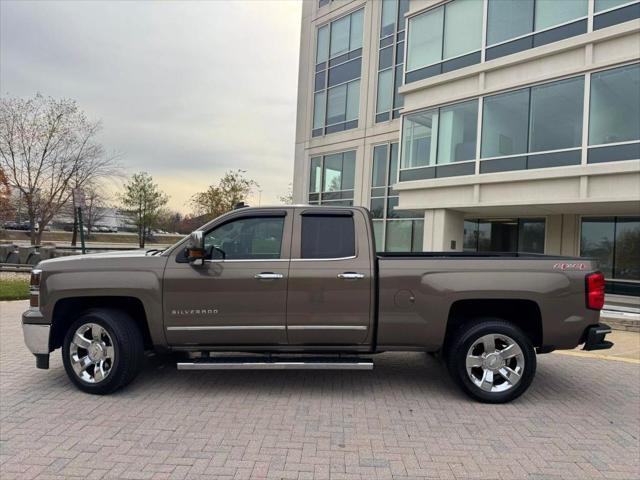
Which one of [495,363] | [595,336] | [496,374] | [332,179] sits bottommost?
[496,374]

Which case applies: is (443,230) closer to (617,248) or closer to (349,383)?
(617,248)

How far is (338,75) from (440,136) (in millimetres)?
11028

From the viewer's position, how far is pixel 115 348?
15.0 ft

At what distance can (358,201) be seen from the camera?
23.9 metres

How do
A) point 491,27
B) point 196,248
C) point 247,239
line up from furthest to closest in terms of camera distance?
point 491,27 < point 247,239 < point 196,248

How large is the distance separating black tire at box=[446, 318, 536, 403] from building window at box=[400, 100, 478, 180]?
11.9m

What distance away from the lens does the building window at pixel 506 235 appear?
17094 mm

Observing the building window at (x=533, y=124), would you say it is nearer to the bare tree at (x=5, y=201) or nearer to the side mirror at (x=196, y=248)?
the side mirror at (x=196, y=248)

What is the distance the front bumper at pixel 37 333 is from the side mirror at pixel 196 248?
1628mm

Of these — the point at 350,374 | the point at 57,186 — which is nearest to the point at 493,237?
the point at 350,374

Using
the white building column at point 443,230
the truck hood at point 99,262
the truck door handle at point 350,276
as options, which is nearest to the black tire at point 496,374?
the truck door handle at point 350,276

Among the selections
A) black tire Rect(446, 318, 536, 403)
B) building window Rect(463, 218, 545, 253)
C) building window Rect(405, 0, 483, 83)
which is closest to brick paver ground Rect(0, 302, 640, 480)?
black tire Rect(446, 318, 536, 403)

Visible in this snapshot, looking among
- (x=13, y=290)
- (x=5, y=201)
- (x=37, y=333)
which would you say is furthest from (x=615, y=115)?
(x=5, y=201)

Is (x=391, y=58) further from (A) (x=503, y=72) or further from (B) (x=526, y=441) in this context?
(B) (x=526, y=441)
